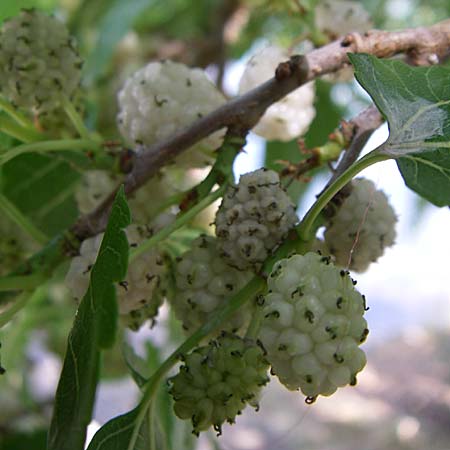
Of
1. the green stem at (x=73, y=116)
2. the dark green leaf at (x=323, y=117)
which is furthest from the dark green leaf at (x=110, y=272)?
the dark green leaf at (x=323, y=117)

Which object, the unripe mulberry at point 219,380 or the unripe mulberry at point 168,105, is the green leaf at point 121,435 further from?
the unripe mulberry at point 168,105

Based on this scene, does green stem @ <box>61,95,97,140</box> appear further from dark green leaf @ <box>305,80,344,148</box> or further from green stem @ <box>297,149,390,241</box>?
dark green leaf @ <box>305,80,344,148</box>

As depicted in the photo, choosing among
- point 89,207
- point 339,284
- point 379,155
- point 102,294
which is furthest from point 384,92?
point 89,207

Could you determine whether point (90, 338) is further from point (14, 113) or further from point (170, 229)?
point (14, 113)

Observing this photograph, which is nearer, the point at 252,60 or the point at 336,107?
the point at 252,60

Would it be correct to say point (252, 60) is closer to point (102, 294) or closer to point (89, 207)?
point (89, 207)

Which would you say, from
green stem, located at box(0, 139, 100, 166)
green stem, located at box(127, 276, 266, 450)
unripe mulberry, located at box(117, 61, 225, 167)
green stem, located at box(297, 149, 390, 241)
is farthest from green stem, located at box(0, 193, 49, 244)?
green stem, located at box(297, 149, 390, 241)
